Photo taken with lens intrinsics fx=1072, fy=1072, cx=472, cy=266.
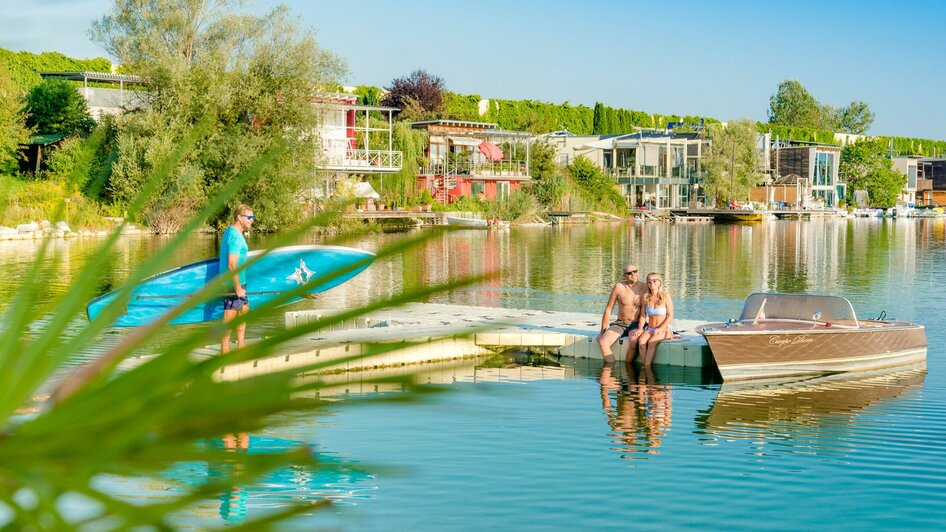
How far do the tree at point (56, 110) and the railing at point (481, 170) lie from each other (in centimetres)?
2230

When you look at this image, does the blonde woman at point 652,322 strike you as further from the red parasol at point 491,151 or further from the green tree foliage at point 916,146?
the green tree foliage at point 916,146

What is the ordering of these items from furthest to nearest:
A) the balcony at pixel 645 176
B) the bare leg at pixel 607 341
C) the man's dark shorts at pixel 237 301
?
the balcony at pixel 645 176
the bare leg at pixel 607 341
the man's dark shorts at pixel 237 301

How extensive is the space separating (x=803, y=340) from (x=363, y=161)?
4311 cm

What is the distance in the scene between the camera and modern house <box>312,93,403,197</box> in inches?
2072

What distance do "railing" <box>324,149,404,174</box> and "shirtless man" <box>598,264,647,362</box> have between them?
1540 inches

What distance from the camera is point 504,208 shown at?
67375 mm

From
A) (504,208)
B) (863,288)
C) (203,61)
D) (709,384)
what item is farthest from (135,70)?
(709,384)

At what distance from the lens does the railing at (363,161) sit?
183ft

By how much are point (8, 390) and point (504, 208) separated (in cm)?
6650

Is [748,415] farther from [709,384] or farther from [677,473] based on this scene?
[677,473]

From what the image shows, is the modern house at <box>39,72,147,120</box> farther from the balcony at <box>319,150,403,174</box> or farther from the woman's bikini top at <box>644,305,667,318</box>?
the woman's bikini top at <box>644,305,667,318</box>

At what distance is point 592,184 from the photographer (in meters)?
80.1

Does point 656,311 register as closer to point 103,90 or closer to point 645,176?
point 103,90

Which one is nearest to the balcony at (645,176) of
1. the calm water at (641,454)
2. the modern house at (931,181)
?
the modern house at (931,181)
